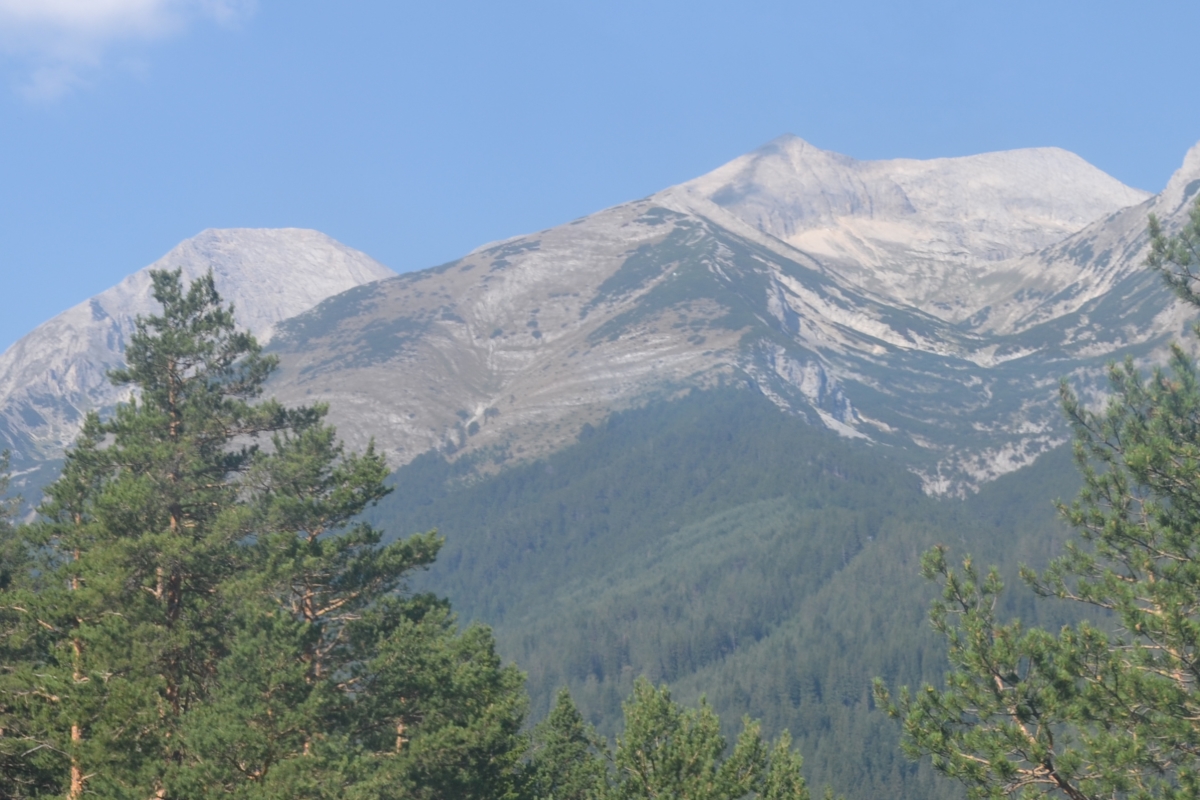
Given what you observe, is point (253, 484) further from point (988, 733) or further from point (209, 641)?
point (988, 733)

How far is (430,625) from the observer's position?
46.1 metres

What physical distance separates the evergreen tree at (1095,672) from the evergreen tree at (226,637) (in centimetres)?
1866

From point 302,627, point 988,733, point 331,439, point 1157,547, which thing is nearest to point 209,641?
point 302,627

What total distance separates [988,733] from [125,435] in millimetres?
37886

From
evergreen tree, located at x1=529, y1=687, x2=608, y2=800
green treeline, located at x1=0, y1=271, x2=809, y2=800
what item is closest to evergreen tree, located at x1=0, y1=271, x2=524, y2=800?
green treeline, located at x1=0, y1=271, x2=809, y2=800

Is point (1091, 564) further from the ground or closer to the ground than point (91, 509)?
closer to the ground

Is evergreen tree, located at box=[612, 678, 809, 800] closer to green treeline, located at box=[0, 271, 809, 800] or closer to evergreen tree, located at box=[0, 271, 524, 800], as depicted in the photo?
green treeline, located at box=[0, 271, 809, 800]

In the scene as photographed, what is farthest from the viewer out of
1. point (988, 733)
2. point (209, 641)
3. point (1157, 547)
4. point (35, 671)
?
point (209, 641)

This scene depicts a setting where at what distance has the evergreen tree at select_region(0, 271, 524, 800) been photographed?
1469 inches

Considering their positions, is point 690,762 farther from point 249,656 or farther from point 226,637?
point 226,637

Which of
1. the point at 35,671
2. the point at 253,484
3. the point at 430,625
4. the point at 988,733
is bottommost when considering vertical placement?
the point at 988,733

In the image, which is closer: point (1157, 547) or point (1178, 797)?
point (1178, 797)

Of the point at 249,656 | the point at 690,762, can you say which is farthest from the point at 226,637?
the point at 690,762

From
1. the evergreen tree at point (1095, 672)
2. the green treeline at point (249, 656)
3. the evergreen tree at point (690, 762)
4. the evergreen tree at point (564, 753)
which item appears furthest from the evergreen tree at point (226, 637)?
the evergreen tree at point (1095, 672)
